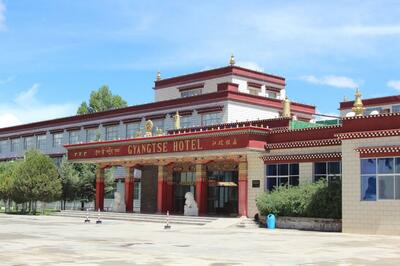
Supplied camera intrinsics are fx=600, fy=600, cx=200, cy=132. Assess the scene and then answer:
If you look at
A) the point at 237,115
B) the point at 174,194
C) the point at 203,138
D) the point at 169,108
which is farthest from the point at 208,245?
the point at 169,108

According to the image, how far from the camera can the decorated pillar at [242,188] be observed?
39.6 meters

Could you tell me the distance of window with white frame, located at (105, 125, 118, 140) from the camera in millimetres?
66750

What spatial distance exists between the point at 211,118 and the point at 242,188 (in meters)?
17.6

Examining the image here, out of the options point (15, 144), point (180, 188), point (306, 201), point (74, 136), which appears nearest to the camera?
point (306, 201)

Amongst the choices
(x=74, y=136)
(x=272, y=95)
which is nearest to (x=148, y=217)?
(x=272, y=95)

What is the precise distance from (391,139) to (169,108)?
1296 inches

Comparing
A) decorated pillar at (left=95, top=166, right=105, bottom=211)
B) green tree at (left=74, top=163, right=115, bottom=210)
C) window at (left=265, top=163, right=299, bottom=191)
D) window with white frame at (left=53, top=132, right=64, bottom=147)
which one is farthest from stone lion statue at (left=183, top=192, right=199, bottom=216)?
window with white frame at (left=53, top=132, right=64, bottom=147)

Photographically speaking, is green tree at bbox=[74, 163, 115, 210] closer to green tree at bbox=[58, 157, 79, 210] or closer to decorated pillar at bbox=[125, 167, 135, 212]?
green tree at bbox=[58, 157, 79, 210]

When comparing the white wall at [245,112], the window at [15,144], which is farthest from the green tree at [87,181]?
the window at [15,144]

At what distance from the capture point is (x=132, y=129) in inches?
2547

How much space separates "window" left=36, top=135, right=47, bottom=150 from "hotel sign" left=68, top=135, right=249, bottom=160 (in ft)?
76.3

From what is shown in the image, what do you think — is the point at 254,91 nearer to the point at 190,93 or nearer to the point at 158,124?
the point at 190,93

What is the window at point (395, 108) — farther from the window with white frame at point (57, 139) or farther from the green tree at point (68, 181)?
the window with white frame at point (57, 139)

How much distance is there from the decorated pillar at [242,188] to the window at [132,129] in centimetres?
2557
